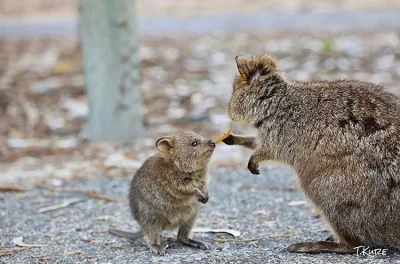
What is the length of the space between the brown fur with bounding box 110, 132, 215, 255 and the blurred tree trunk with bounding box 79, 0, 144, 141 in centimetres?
361

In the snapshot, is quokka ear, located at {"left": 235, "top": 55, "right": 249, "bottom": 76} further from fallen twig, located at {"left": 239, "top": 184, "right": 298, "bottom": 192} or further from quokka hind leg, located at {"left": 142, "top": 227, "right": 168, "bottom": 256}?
fallen twig, located at {"left": 239, "top": 184, "right": 298, "bottom": 192}

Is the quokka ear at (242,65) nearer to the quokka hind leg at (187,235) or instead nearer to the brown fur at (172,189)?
the brown fur at (172,189)

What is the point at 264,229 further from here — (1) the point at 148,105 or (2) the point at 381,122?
(1) the point at 148,105

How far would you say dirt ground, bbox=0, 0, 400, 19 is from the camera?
72.2 feet

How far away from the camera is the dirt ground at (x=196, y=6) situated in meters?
22.0

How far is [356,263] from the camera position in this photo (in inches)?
192

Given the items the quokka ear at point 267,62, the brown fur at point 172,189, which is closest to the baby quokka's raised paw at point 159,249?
the brown fur at point 172,189

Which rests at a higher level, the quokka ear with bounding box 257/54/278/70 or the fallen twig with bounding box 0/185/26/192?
the quokka ear with bounding box 257/54/278/70

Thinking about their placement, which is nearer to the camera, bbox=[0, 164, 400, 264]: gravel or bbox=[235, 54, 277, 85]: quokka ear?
bbox=[0, 164, 400, 264]: gravel

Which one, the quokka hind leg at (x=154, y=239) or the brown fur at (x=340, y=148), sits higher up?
the brown fur at (x=340, y=148)

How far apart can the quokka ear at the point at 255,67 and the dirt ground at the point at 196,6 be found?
15.8 m

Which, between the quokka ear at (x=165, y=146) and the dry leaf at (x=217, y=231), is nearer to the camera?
the quokka ear at (x=165, y=146)

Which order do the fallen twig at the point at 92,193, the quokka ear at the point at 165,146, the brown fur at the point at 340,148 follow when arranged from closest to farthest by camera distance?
the brown fur at the point at 340,148
the quokka ear at the point at 165,146
the fallen twig at the point at 92,193

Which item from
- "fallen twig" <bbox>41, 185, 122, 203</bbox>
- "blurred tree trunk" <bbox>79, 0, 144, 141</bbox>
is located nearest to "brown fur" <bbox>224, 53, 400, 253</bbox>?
"fallen twig" <bbox>41, 185, 122, 203</bbox>
